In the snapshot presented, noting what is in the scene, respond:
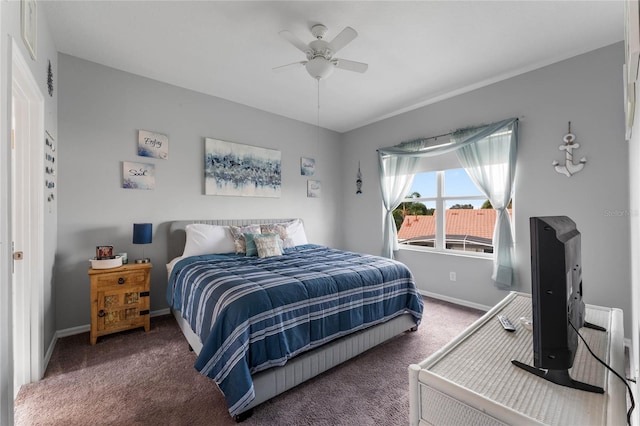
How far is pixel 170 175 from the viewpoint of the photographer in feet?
10.8

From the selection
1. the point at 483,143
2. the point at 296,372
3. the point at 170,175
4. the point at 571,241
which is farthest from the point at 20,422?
the point at 483,143

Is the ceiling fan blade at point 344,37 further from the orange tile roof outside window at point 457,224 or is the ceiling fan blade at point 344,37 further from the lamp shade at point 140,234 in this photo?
the orange tile roof outside window at point 457,224

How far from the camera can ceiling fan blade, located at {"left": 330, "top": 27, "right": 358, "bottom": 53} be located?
1.96m

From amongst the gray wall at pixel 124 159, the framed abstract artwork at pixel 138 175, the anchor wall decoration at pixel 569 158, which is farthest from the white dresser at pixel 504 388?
the framed abstract artwork at pixel 138 175

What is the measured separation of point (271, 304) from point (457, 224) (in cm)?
Answer: 292

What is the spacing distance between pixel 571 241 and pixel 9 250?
87.6 inches

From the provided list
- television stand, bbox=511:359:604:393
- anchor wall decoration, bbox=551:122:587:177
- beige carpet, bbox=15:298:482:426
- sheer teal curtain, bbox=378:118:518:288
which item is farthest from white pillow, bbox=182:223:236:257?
anchor wall decoration, bbox=551:122:587:177

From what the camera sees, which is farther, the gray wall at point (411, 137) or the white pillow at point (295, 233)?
the white pillow at point (295, 233)

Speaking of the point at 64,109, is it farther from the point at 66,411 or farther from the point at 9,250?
the point at 66,411

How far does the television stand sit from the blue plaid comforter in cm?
130

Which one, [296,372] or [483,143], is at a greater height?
[483,143]

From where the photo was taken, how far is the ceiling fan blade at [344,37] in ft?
6.43

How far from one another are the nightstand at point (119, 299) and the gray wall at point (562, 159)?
3476mm

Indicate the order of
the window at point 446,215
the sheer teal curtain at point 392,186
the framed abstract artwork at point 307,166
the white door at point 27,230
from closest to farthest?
the white door at point 27,230 < the window at point 446,215 < the sheer teal curtain at point 392,186 < the framed abstract artwork at point 307,166
